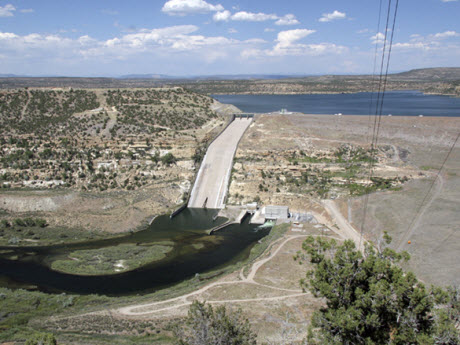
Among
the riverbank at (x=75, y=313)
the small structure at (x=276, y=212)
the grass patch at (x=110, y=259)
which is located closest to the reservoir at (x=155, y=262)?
the grass patch at (x=110, y=259)

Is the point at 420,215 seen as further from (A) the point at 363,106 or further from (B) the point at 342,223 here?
(A) the point at 363,106

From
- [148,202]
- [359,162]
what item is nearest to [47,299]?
[148,202]

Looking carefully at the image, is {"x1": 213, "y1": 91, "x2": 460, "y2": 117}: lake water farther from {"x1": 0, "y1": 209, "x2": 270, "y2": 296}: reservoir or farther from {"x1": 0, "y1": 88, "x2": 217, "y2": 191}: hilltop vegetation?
{"x1": 0, "y1": 209, "x2": 270, "y2": 296}: reservoir

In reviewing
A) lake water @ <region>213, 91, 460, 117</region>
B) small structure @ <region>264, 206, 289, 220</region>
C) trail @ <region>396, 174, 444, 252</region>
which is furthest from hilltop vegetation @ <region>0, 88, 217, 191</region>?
Result: lake water @ <region>213, 91, 460, 117</region>

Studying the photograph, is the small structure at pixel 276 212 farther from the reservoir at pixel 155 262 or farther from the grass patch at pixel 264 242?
the reservoir at pixel 155 262

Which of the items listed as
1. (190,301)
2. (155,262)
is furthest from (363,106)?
(190,301)

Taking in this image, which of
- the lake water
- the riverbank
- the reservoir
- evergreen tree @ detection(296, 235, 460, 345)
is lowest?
the reservoir
